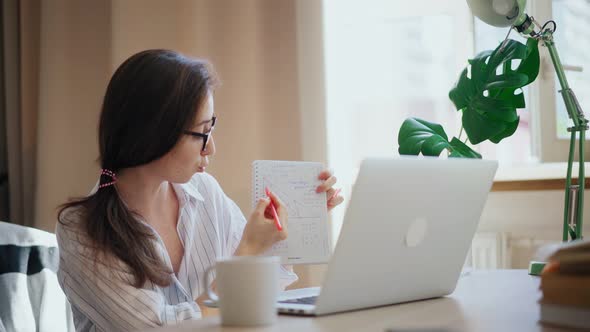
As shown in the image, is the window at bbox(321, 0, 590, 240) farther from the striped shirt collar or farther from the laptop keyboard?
A: the laptop keyboard

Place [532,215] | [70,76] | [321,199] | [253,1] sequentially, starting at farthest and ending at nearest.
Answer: [70,76]
[253,1]
[532,215]
[321,199]

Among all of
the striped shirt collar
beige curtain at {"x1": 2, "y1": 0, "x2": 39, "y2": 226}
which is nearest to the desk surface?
the striped shirt collar

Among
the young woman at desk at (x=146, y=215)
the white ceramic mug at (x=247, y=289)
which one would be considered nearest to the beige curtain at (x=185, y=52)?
the young woman at desk at (x=146, y=215)

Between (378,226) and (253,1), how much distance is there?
1584 mm

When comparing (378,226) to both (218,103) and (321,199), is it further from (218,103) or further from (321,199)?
(218,103)

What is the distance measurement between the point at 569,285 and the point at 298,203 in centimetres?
69

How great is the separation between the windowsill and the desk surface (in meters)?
1.11

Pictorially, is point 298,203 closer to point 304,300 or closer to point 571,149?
point 304,300

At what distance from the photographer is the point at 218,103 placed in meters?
2.42

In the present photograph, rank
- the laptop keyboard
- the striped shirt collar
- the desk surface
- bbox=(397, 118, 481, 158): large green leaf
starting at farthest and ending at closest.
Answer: the striped shirt collar < bbox=(397, 118, 481, 158): large green leaf < the laptop keyboard < the desk surface

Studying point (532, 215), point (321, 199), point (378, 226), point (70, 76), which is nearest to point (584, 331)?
point (378, 226)

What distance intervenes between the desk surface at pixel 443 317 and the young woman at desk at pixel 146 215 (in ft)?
1.22

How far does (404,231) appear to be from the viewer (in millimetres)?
992

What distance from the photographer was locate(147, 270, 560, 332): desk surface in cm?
87
